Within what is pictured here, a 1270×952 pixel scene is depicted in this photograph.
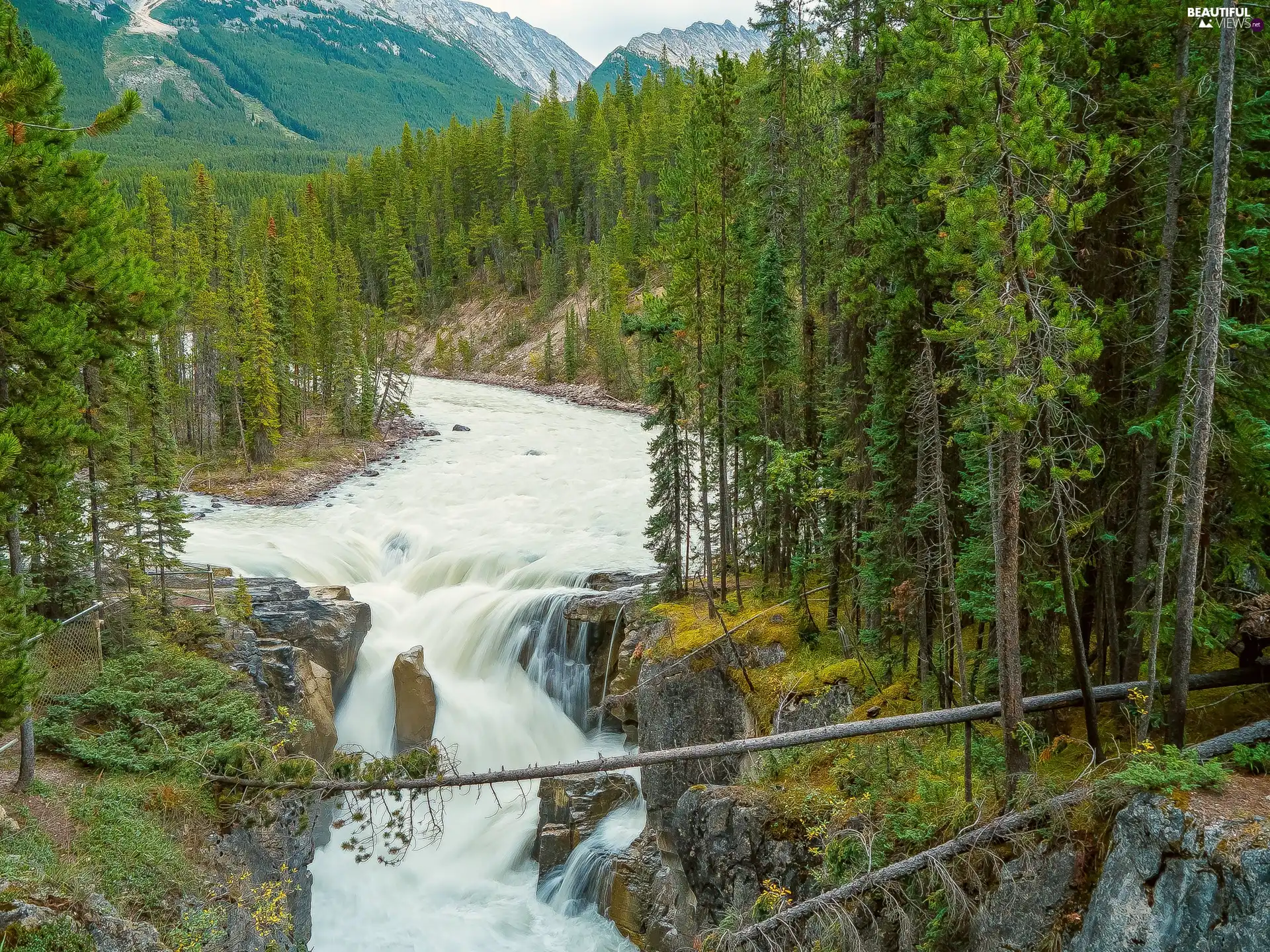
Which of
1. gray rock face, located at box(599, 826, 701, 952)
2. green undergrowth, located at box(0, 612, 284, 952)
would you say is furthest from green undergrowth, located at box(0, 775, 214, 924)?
gray rock face, located at box(599, 826, 701, 952)

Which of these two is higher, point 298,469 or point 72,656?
point 72,656

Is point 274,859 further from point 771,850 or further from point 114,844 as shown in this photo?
point 771,850

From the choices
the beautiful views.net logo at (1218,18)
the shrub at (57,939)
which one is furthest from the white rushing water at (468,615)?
the beautiful views.net logo at (1218,18)

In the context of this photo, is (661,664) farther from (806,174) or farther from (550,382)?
(550,382)

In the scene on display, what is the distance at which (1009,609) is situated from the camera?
31.3 ft

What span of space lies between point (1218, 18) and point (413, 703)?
22.9 meters

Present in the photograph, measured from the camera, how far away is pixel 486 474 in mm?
41719

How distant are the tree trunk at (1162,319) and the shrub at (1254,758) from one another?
2.20 metres

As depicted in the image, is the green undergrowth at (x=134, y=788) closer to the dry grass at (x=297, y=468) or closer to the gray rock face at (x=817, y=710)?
the gray rock face at (x=817, y=710)

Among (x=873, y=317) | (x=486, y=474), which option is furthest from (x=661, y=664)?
(x=486, y=474)

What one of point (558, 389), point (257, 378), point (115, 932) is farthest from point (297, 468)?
point (115, 932)

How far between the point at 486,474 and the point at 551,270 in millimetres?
44301

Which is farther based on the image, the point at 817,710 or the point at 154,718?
the point at 817,710

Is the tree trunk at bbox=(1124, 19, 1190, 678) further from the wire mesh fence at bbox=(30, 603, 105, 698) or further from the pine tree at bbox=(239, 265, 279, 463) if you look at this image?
the pine tree at bbox=(239, 265, 279, 463)
